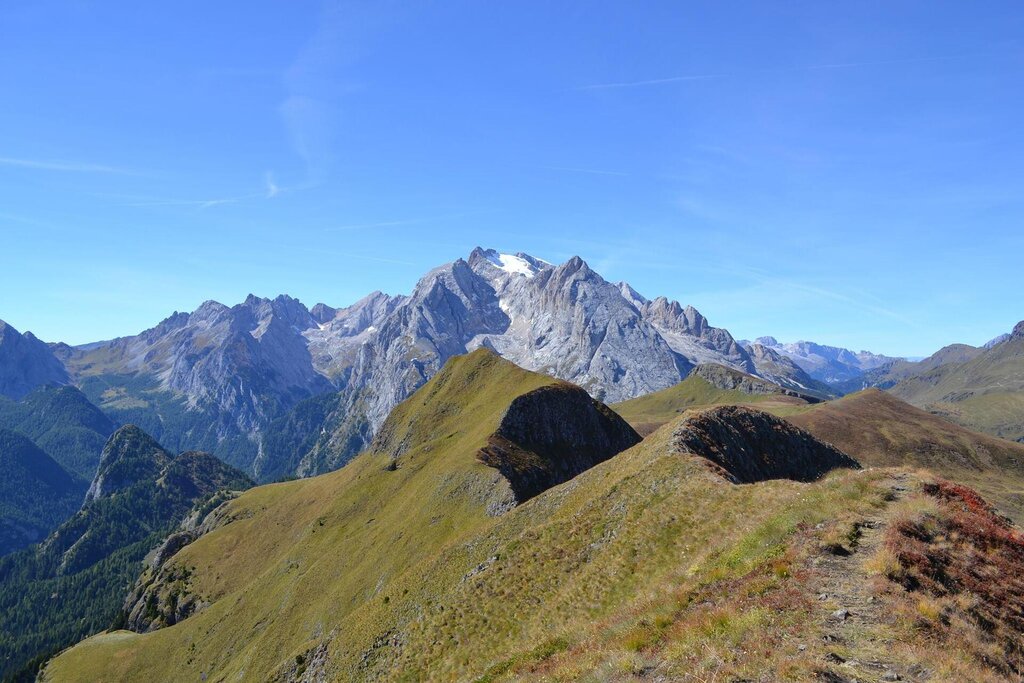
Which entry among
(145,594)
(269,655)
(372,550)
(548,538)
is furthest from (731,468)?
(145,594)

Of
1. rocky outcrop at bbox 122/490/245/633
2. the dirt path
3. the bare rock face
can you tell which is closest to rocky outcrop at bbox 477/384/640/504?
the bare rock face

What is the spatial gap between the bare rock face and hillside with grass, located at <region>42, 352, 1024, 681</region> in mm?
340

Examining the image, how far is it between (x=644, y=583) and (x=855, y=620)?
15111 millimetres

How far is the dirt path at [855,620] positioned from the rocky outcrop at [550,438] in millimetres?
64768

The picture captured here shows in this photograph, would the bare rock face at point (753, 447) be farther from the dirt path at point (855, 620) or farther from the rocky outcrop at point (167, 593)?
the rocky outcrop at point (167, 593)

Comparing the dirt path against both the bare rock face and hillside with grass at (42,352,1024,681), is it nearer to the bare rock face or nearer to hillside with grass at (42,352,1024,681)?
hillside with grass at (42,352,1024,681)

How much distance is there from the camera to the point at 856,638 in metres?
17.4

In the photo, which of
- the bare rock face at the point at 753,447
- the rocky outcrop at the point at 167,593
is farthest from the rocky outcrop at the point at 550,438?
the rocky outcrop at the point at 167,593

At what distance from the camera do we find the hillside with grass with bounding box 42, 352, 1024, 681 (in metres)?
18.0

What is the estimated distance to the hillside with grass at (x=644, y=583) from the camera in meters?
18.0

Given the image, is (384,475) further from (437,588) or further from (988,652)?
(988,652)

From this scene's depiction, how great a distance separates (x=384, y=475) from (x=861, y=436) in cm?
16028

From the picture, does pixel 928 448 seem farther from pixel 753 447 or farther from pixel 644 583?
pixel 644 583

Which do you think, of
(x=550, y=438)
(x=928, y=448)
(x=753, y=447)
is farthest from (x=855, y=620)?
(x=928, y=448)
